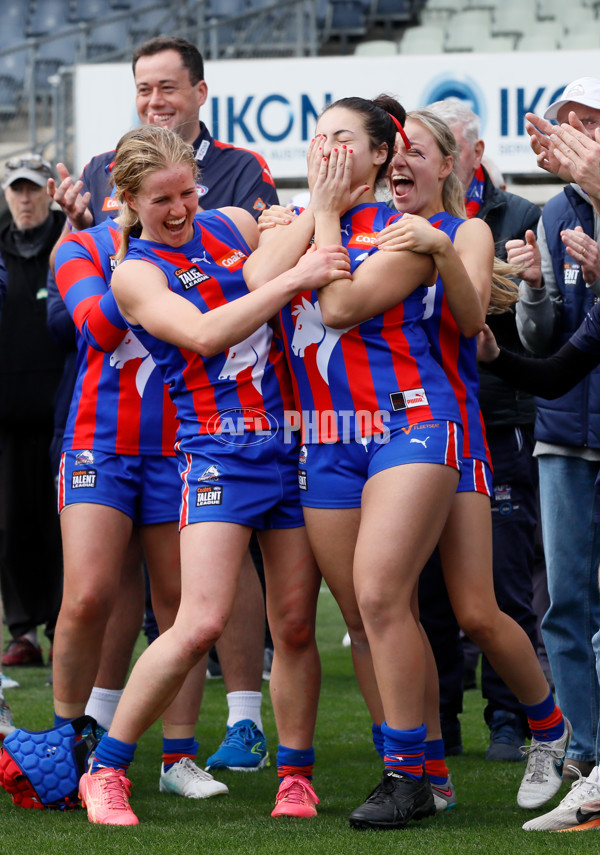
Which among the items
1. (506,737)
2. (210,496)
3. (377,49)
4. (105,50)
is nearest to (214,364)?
(210,496)

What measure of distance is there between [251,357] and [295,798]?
1.21 metres

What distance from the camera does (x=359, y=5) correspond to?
15.0m

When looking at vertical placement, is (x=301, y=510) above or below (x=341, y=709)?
above

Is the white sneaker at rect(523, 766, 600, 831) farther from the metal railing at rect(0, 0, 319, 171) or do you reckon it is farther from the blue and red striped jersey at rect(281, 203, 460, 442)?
the metal railing at rect(0, 0, 319, 171)

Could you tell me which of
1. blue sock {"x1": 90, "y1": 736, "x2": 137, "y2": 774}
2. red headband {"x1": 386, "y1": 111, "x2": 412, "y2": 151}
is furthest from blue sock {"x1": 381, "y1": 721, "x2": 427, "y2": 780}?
red headband {"x1": 386, "y1": 111, "x2": 412, "y2": 151}

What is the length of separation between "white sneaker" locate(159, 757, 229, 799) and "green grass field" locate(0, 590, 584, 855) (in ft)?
0.13

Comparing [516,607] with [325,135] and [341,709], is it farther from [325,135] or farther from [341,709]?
[325,135]

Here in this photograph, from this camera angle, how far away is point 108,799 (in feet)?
10.9

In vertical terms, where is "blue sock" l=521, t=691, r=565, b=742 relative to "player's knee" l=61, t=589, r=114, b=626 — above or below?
below

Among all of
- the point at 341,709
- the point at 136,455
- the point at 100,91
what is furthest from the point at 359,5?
the point at 136,455

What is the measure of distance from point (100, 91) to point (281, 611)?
908cm

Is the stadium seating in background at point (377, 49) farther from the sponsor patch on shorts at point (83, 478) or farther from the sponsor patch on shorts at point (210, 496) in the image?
the sponsor patch on shorts at point (210, 496)

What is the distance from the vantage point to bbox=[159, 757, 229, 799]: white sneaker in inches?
147

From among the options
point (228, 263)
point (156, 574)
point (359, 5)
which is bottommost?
point (156, 574)
